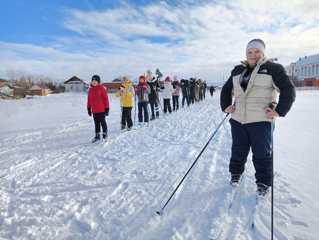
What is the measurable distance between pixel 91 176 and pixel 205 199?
192 centimetres

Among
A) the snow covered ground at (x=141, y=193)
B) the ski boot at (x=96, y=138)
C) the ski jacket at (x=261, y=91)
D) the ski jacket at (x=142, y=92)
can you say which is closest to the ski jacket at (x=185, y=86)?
the ski jacket at (x=142, y=92)

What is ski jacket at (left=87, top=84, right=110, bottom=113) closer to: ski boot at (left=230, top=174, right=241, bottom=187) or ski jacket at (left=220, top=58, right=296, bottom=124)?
ski jacket at (left=220, top=58, right=296, bottom=124)

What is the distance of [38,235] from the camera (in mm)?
2783

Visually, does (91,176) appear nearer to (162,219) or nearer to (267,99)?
(162,219)

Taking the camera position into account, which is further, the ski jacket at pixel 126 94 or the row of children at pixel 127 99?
the ski jacket at pixel 126 94

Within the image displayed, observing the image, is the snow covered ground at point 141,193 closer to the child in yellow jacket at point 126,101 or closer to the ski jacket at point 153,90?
the child in yellow jacket at point 126,101

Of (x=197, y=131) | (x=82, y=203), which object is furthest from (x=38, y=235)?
(x=197, y=131)

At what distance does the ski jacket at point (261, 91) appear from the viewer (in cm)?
316

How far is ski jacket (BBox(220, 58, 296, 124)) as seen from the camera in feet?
10.4

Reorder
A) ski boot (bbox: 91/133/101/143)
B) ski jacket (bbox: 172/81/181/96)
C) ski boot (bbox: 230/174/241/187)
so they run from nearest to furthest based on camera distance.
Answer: ski boot (bbox: 230/174/241/187) < ski boot (bbox: 91/133/101/143) < ski jacket (bbox: 172/81/181/96)

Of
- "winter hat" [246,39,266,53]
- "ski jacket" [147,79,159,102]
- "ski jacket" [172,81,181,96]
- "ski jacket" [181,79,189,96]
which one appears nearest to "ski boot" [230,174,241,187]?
"winter hat" [246,39,266,53]

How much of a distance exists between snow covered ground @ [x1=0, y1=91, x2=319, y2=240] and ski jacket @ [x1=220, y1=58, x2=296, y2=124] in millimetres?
1014

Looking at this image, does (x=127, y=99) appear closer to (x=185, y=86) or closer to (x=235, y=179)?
(x=235, y=179)

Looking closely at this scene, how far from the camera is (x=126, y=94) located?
29.7ft
